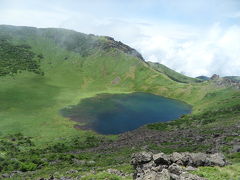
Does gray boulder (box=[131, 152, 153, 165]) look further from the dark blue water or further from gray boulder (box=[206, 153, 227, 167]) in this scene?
the dark blue water

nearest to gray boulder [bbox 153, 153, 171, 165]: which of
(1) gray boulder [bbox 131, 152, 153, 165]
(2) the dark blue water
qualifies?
(1) gray boulder [bbox 131, 152, 153, 165]

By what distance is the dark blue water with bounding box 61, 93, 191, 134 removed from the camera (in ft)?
349

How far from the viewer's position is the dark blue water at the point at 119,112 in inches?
4183

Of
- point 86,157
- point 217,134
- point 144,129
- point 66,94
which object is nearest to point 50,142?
point 86,157

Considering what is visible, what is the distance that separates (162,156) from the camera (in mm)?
31703

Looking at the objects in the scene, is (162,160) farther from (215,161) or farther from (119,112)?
(119,112)

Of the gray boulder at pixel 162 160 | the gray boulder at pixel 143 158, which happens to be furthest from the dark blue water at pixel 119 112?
the gray boulder at pixel 162 160

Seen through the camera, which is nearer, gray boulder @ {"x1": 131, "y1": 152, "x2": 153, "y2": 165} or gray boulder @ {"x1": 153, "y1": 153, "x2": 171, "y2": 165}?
gray boulder @ {"x1": 153, "y1": 153, "x2": 171, "y2": 165}

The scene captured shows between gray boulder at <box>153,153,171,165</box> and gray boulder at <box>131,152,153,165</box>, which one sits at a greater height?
gray boulder at <box>153,153,171,165</box>

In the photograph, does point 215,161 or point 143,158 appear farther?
point 143,158

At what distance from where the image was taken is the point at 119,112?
5049 inches

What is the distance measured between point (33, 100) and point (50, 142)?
66.0 m

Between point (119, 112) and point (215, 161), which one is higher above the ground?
point (215, 161)

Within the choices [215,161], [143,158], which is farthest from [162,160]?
[215,161]
